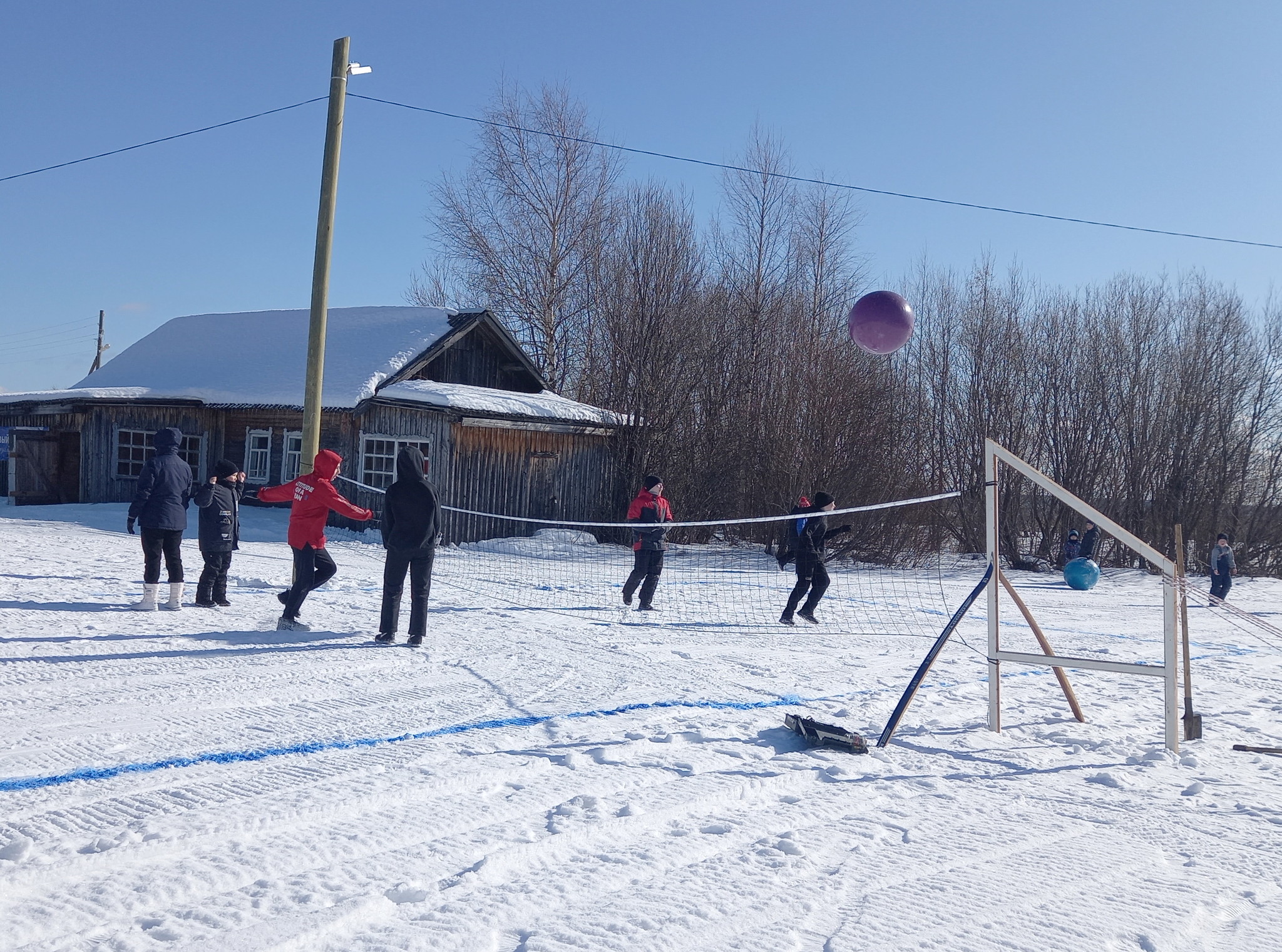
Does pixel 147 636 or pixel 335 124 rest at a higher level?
pixel 335 124

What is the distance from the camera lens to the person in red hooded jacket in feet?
28.0

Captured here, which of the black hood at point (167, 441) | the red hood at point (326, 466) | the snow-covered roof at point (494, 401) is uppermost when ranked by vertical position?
the snow-covered roof at point (494, 401)

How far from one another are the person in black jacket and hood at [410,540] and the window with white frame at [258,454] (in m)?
15.3

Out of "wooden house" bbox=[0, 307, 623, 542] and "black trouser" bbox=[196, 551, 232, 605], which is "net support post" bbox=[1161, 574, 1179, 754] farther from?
"wooden house" bbox=[0, 307, 623, 542]

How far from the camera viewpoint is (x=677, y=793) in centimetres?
474

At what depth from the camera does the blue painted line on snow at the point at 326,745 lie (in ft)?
14.9

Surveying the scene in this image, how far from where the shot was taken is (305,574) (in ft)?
28.0

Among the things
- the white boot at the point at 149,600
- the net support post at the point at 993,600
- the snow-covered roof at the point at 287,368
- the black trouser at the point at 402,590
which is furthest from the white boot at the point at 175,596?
the snow-covered roof at the point at 287,368

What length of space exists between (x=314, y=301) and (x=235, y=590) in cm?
350

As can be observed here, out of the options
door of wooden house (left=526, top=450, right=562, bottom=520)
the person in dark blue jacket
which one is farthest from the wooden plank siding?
the person in dark blue jacket

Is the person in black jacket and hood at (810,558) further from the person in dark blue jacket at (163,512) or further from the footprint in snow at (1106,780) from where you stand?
the person in dark blue jacket at (163,512)

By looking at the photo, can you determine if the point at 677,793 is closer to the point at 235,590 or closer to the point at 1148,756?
the point at 1148,756

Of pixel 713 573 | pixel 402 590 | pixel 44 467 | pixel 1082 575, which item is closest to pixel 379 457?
pixel 713 573

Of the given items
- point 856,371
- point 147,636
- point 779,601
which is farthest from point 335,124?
point 856,371
